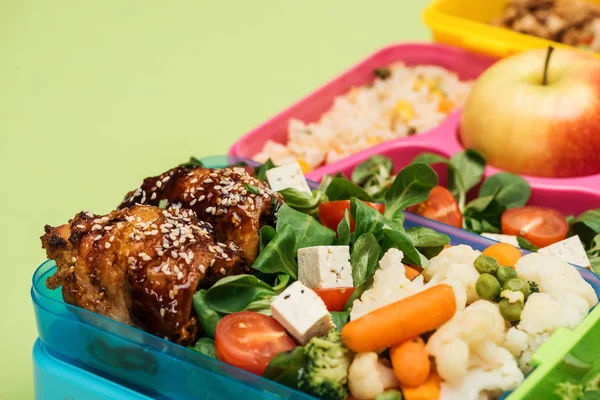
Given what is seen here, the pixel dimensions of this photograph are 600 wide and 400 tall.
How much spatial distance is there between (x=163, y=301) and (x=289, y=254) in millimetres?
316

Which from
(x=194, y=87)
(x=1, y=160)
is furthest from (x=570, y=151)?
(x=1, y=160)

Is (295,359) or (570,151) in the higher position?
(295,359)

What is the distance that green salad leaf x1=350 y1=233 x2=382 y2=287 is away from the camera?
1791 millimetres

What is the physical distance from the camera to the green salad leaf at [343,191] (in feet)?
6.97

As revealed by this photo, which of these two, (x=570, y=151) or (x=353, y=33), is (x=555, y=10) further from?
(x=570, y=151)

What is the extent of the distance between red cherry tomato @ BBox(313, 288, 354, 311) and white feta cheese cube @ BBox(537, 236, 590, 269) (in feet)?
1.83

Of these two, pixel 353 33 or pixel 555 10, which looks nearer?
pixel 555 10

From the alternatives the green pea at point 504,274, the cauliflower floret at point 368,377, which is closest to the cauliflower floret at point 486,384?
the cauliflower floret at point 368,377

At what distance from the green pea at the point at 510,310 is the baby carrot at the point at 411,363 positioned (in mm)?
214

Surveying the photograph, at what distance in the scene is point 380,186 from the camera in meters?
2.54

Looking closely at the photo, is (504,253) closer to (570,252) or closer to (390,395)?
(570,252)

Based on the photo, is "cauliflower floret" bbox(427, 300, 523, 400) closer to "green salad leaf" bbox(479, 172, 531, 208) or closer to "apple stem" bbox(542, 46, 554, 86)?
"green salad leaf" bbox(479, 172, 531, 208)

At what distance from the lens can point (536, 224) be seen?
234 centimetres

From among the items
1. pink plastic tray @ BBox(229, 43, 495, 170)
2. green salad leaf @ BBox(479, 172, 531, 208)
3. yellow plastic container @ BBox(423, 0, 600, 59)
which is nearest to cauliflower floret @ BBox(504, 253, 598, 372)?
green salad leaf @ BBox(479, 172, 531, 208)
